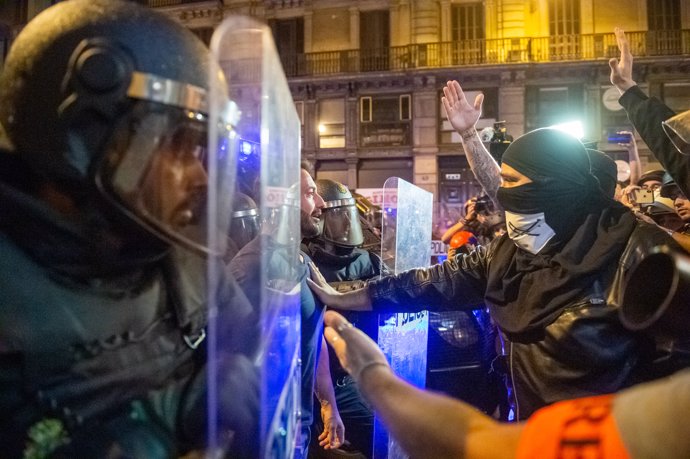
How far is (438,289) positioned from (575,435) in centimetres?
155

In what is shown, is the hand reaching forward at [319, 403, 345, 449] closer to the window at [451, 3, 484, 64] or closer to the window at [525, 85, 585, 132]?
the window at [525, 85, 585, 132]

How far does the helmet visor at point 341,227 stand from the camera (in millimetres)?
3531

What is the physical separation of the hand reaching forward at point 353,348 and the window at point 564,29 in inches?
777

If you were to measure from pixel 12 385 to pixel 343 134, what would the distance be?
19019 mm

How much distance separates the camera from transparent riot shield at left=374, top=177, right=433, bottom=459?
→ 8.32 feet

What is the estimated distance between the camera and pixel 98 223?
95cm

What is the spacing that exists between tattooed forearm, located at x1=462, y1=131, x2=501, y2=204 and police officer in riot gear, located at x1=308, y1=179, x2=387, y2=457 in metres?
0.82

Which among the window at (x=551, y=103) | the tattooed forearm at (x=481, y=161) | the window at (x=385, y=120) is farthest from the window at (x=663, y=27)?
Result: the tattooed forearm at (x=481, y=161)

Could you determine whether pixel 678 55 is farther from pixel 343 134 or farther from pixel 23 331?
pixel 23 331

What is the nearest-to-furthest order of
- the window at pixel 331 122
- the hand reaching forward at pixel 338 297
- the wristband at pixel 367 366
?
the wristband at pixel 367 366
the hand reaching forward at pixel 338 297
the window at pixel 331 122

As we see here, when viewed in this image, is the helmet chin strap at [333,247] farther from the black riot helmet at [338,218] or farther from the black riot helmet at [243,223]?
the black riot helmet at [243,223]

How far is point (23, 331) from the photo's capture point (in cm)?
86

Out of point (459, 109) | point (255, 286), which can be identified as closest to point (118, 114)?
point (255, 286)

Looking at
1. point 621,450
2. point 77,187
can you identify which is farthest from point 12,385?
point 621,450
